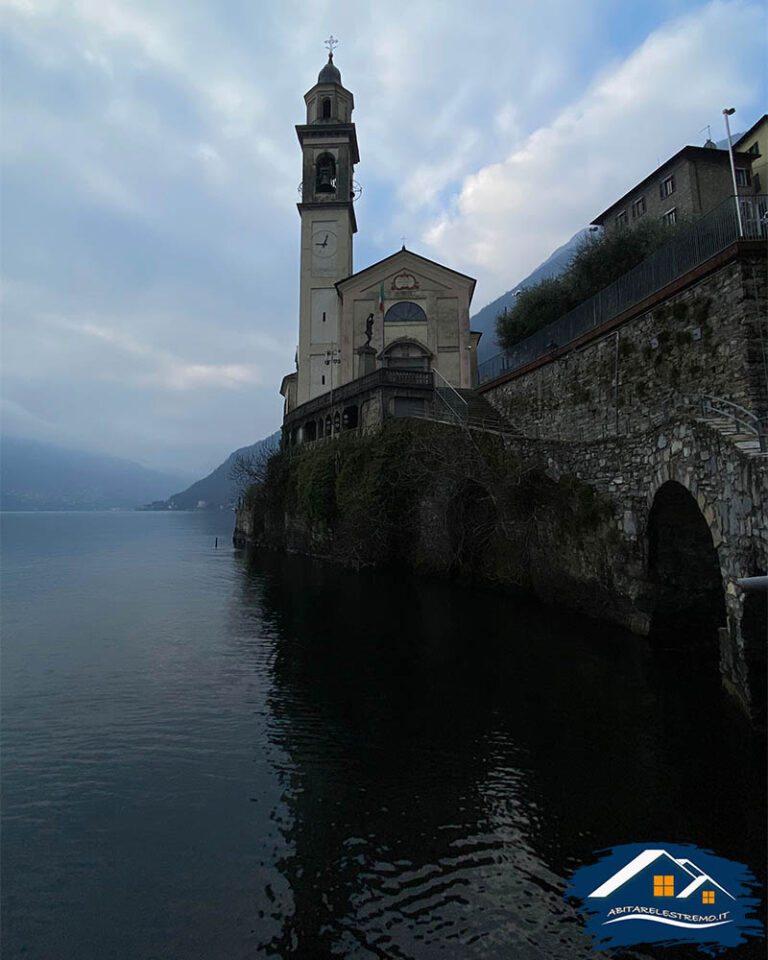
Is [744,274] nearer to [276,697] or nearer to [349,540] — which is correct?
[276,697]

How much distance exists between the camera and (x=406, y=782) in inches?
265

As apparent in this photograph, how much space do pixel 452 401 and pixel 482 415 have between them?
1834 millimetres

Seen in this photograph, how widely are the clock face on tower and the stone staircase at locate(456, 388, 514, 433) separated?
19843mm

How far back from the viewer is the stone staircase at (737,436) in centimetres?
788

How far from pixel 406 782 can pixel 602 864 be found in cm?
250

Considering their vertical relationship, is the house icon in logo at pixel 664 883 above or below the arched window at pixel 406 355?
below

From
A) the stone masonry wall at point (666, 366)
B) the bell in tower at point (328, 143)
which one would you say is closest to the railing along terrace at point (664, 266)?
the stone masonry wall at point (666, 366)

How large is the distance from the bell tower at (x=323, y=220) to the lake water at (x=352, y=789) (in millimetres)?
29708

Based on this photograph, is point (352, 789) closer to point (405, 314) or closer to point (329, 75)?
point (405, 314)

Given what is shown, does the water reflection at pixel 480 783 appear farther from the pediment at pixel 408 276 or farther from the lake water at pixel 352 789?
the pediment at pixel 408 276

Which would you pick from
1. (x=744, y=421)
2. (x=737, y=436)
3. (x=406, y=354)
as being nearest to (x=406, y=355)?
(x=406, y=354)

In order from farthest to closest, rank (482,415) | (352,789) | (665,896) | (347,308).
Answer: (347,308), (482,415), (352,789), (665,896)

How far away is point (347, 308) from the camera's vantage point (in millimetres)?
38219

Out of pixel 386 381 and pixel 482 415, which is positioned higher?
pixel 386 381
